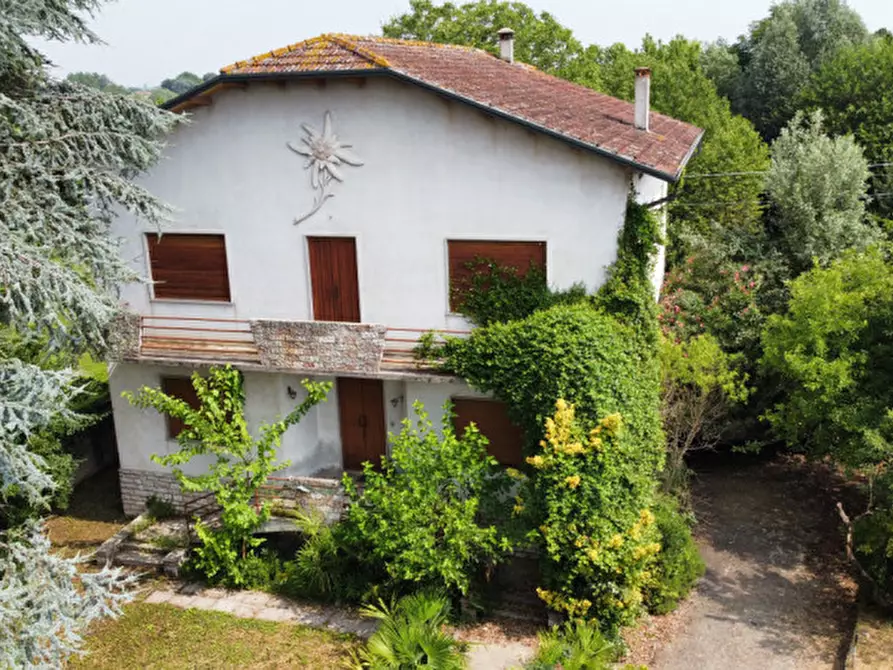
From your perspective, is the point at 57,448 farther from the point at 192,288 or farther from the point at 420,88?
the point at 420,88

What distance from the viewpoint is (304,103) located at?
16281 millimetres

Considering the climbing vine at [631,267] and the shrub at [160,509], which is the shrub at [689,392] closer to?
the climbing vine at [631,267]

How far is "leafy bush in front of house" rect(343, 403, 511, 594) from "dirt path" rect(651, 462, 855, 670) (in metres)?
3.98

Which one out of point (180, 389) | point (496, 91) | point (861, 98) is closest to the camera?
point (496, 91)

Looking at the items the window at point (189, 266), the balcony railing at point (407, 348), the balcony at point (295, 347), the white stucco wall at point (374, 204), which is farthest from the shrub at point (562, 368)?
the window at point (189, 266)

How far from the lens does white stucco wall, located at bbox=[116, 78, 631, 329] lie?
15.3m

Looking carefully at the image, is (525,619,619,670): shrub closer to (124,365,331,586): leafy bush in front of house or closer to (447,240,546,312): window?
(124,365,331,586): leafy bush in front of house

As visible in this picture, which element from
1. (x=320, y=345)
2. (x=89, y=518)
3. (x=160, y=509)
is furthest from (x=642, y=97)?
(x=89, y=518)

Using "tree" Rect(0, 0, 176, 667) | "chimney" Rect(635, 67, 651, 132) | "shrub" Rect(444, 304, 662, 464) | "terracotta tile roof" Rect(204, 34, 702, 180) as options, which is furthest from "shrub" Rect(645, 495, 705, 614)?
"tree" Rect(0, 0, 176, 667)

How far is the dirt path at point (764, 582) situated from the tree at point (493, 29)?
26.5 m

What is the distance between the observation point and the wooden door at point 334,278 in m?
17.1

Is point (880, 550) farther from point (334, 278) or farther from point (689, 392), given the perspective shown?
point (334, 278)

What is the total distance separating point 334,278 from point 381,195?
222 cm

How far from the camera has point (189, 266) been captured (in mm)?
18031
